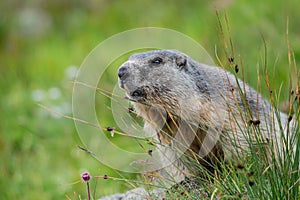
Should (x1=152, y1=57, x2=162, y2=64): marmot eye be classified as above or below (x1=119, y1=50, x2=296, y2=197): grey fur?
above

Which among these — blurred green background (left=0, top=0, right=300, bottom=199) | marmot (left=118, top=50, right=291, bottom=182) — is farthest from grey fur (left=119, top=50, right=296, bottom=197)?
blurred green background (left=0, top=0, right=300, bottom=199)

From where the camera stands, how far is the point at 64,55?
10.6 meters

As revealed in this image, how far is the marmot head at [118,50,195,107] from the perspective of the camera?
13.3 ft

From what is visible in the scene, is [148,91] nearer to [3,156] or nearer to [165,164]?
[165,164]

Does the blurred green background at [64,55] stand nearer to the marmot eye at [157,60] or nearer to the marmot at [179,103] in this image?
the marmot at [179,103]

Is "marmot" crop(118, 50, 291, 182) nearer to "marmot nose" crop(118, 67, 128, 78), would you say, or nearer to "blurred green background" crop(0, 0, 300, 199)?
"marmot nose" crop(118, 67, 128, 78)

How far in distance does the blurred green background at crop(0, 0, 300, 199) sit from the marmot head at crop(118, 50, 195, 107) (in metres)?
0.54

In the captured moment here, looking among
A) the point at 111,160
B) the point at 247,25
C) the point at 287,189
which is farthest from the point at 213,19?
the point at 287,189

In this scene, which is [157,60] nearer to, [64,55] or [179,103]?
[179,103]

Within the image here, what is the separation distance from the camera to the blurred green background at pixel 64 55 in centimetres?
673

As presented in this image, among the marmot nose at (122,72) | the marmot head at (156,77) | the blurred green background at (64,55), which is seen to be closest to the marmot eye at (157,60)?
the marmot head at (156,77)

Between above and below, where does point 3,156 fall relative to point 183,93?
above

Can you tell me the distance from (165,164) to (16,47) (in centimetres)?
902

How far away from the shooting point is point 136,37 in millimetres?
9109
